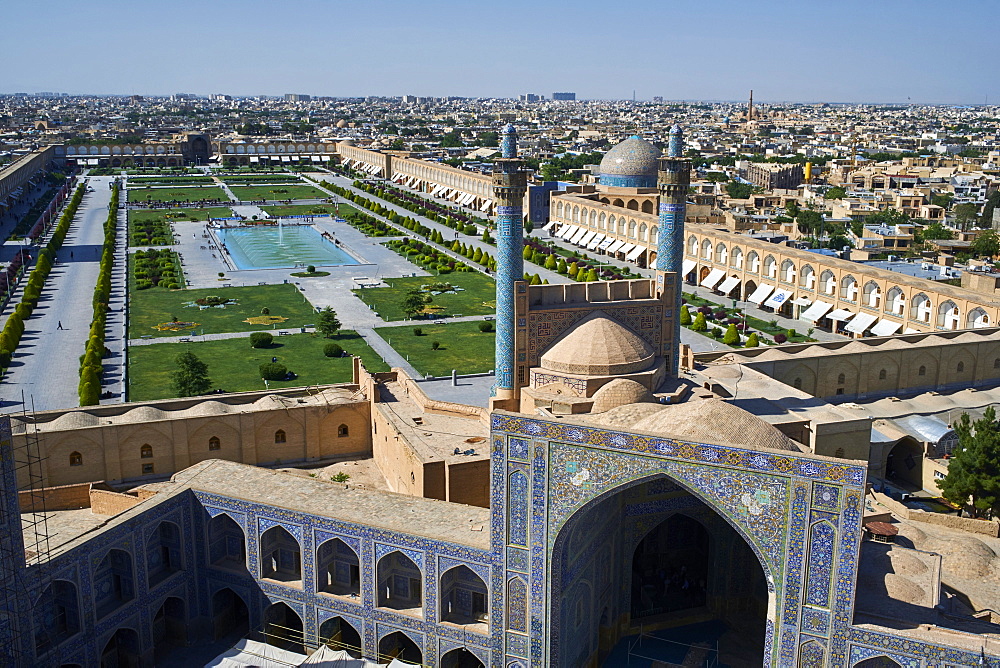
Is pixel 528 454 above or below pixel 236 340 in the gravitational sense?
above

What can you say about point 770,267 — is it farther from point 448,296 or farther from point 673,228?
point 673,228

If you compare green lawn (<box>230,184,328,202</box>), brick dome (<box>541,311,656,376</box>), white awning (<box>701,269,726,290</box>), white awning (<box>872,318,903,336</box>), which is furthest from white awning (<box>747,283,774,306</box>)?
green lawn (<box>230,184,328,202</box>)

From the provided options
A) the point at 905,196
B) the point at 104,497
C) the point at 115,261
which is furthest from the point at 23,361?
the point at 905,196

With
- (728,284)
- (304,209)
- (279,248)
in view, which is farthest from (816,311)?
(304,209)

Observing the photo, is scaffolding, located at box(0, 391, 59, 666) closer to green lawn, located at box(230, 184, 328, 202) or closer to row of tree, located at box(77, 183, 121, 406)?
row of tree, located at box(77, 183, 121, 406)

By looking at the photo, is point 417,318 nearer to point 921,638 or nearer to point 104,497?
point 104,497

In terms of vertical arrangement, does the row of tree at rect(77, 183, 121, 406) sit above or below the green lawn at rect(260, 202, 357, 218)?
below

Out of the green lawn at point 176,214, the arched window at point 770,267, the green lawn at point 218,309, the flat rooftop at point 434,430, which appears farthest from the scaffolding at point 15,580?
the green lawn at point 176,214
